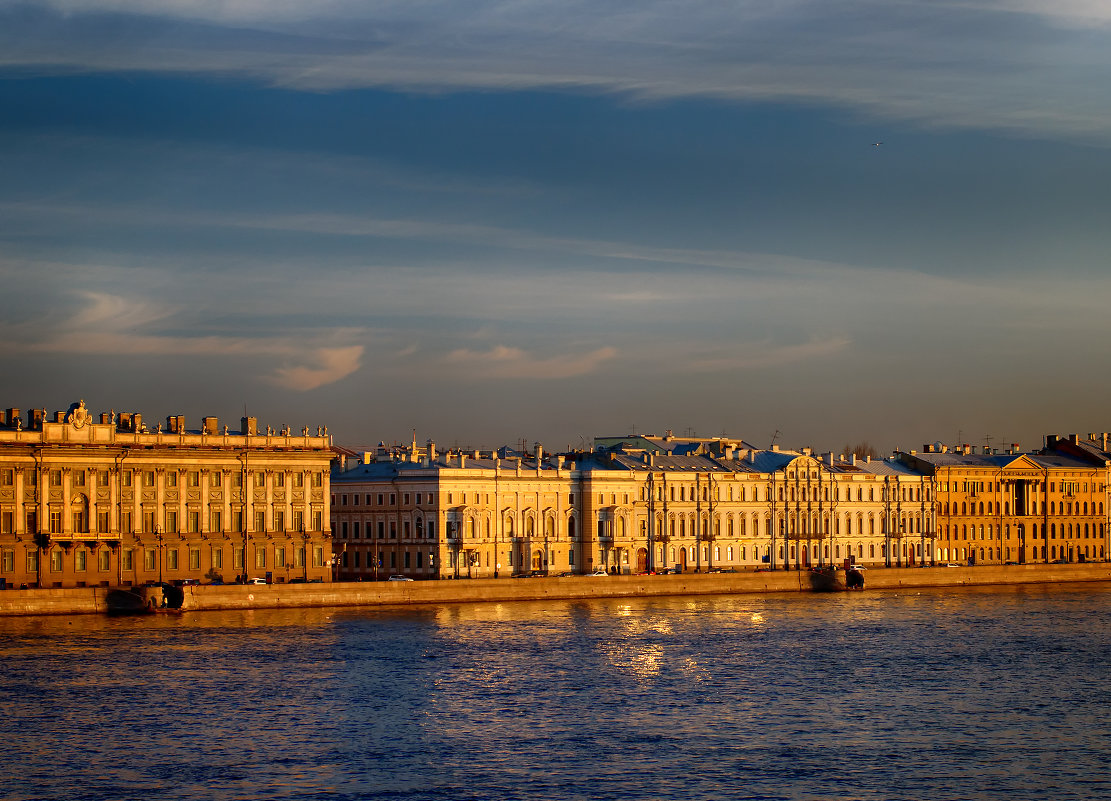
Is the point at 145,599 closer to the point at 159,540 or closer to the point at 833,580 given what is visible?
the point at 159,540

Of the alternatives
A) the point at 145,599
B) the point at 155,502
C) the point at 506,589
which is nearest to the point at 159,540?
the point at 155,502

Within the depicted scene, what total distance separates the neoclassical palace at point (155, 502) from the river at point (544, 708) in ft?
13.2

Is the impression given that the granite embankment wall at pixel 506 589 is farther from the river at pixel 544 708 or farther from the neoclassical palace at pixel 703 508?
the neoclassical palace at pixel 703 508

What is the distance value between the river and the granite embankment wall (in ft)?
2.59

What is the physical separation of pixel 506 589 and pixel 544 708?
95.5 ft

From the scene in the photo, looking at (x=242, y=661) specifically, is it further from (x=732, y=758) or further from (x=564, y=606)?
(x=564, y=606)

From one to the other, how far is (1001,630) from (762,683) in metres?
18.3

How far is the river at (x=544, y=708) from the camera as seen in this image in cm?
3195

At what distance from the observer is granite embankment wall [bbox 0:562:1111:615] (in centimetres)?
5834

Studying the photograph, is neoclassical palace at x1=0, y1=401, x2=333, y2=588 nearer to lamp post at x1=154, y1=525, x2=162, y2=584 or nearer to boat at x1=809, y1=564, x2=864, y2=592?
lamp post at x1=154, y1=525, x2=162, y2=584

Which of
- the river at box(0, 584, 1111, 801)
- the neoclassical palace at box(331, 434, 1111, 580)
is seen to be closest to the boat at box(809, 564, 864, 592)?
the neoclassical palace at box(331, 434, 1111, 580)

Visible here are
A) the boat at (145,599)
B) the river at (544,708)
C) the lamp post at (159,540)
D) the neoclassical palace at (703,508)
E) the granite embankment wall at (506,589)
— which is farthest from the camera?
the neoclassical palace at (703,508)

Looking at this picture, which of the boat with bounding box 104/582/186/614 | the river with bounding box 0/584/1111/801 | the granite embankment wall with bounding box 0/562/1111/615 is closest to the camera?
the river with bounding box 0/584/1111/801

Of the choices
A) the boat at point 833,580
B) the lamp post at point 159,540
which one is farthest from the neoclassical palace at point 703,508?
the lamp post at point 159,540
